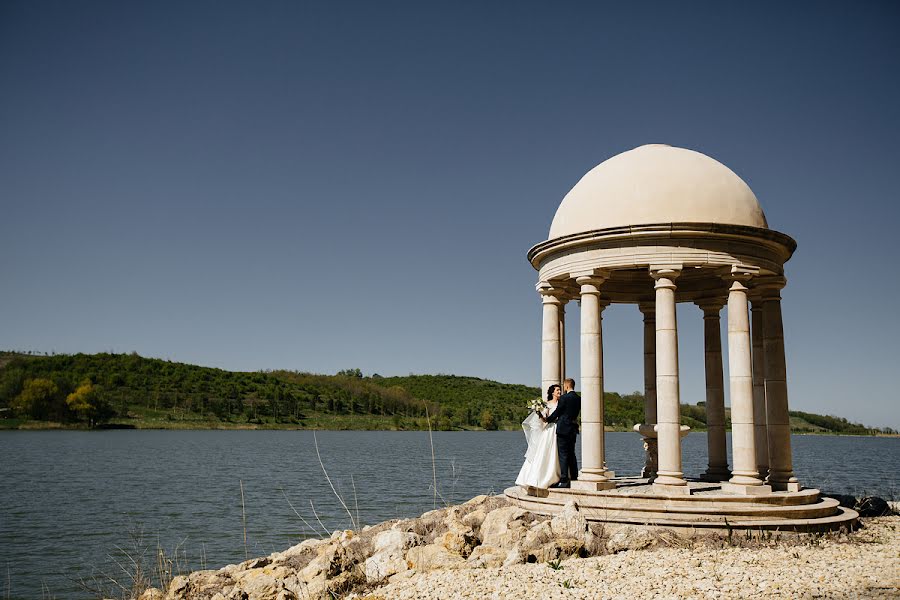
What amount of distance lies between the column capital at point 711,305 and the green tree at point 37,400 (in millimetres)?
131265

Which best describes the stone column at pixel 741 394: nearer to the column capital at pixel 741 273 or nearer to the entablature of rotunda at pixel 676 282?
the column capital at pixel 741 273

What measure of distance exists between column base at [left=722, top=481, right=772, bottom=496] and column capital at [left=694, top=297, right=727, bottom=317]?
6.91 m

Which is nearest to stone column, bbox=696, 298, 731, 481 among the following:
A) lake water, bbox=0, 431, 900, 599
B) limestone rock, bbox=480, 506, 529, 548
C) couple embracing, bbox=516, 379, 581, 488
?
couple embracing, bbox=516, 379, 581, 488

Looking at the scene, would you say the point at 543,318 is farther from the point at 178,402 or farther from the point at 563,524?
the point at 178,402

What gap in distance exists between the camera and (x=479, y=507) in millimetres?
20016

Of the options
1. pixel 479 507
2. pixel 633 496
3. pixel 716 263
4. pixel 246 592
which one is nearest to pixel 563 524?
pixel 633 496

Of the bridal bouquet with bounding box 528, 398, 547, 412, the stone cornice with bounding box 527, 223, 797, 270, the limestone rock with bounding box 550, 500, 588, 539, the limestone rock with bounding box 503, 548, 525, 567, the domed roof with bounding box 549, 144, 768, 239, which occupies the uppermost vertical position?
the domed roof with bounding box 549, 144, 768, 239

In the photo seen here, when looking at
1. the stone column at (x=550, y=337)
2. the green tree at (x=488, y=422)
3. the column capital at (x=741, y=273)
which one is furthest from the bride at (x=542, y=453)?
the green tree at (x=488, y=422)

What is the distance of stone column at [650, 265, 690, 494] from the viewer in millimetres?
18641

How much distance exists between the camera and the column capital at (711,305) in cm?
2364

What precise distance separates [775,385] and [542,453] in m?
7.02

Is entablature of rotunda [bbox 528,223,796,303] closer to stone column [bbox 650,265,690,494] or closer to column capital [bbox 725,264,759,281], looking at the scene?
column capital [bbox 725,264,759,281]

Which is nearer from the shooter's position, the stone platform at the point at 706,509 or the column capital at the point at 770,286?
the stone platform at the point at 706,509

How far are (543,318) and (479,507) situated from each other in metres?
5.86
